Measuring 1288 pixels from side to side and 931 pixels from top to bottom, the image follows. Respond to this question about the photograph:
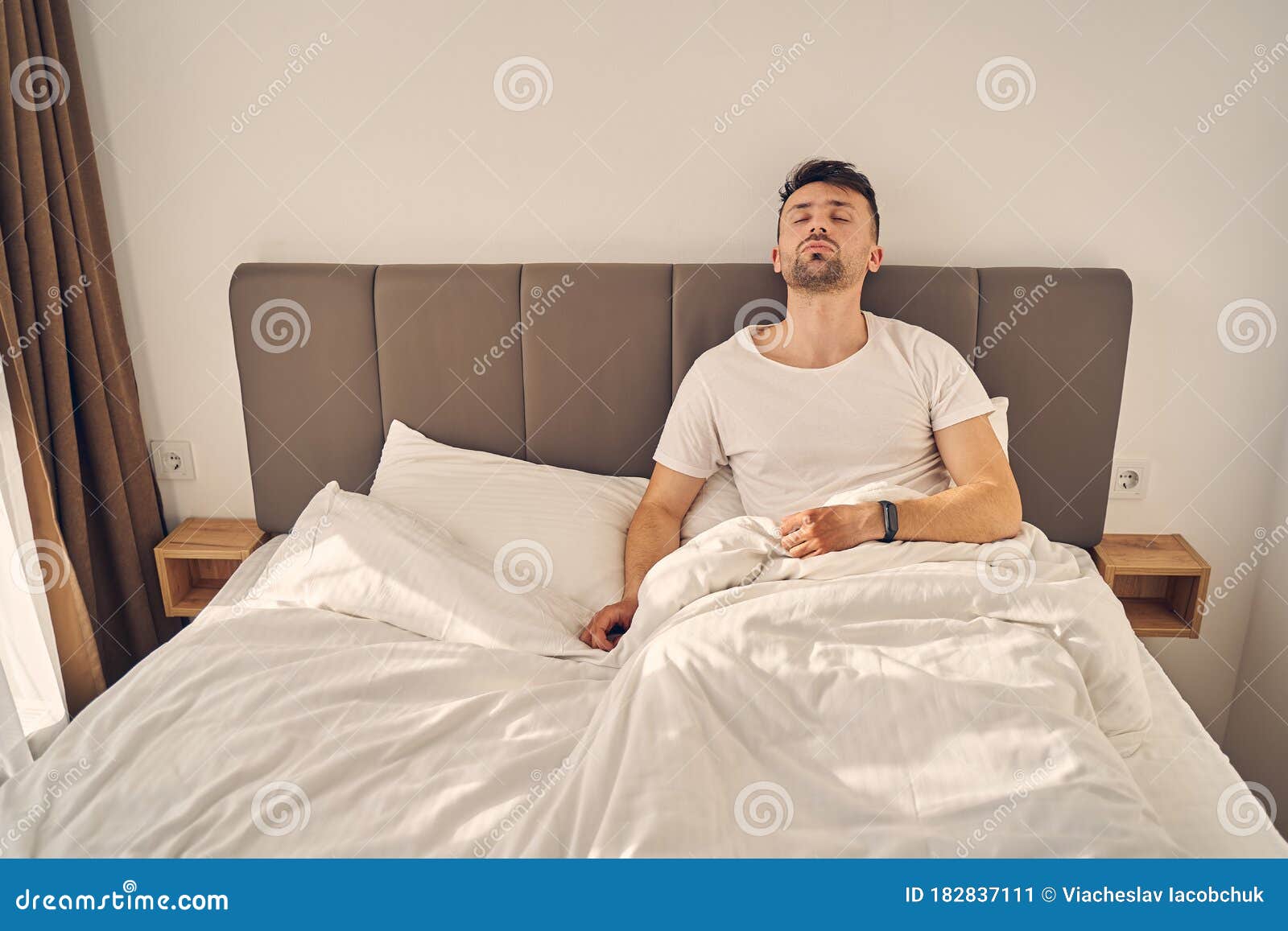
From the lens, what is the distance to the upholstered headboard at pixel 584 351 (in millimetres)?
1768

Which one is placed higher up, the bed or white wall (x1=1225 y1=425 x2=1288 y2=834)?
the bed

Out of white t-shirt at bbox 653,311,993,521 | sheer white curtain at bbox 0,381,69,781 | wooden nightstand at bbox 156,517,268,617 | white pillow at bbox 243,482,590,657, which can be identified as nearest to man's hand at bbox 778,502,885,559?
white t-shirt at bbox 653,311,993,521

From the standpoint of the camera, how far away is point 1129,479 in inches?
76.3

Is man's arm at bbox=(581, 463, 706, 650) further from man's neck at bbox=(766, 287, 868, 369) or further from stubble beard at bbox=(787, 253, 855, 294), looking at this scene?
stubble beard at bbox=(787, 253, 855, 294)

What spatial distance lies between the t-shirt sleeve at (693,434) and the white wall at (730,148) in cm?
36

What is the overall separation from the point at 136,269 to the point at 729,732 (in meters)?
1.74

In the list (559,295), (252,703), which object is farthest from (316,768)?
(559,295)

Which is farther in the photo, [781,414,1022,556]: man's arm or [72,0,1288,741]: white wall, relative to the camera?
[72,0,1288,741]: white wall

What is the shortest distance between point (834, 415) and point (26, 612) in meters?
1.61

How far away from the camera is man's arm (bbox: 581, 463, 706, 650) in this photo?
152cm

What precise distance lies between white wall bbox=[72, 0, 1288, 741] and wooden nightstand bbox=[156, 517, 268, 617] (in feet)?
1.78

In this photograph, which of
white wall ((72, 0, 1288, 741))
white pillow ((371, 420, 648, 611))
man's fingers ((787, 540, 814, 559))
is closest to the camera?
man's fingers ((787, 540, 814, 559))

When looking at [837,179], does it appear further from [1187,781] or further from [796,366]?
[1187,781]

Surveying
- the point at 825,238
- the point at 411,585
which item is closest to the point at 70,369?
the point at 411,585
